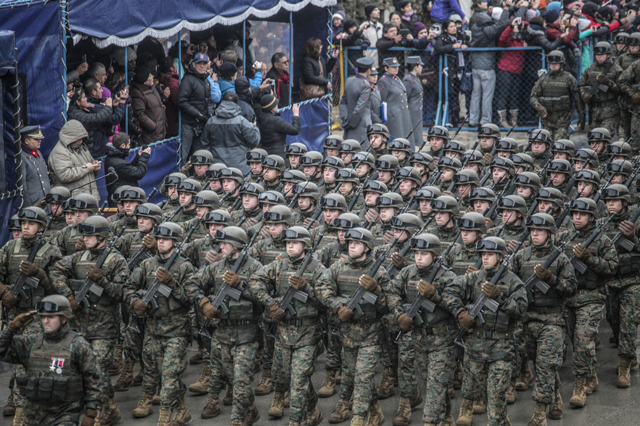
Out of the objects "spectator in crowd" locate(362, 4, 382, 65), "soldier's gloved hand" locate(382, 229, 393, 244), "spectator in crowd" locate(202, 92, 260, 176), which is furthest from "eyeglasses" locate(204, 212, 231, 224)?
"spectator in crowd" locate(362, 4, 382, 65)

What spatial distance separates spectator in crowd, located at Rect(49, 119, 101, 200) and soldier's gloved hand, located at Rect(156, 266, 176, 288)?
15.0ft

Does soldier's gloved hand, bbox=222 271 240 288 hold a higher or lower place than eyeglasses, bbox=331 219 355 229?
lower

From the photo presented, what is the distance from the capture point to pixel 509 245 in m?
11.2

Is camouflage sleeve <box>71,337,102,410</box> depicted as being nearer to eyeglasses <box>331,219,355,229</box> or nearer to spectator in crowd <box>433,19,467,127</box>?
eyeglasses <box>331,219,355,229</box>

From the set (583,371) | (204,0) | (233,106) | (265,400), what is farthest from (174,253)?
(204,0)

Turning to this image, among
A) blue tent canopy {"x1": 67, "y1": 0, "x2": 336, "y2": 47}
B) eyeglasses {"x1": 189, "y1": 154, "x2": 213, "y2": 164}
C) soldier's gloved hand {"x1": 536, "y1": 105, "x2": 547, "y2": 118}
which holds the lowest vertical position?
eyeglasses {"x1": 189, "y1": 154, "x2": 213, "y2": 164}

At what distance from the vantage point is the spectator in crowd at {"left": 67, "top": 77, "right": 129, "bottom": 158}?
15.1 meters

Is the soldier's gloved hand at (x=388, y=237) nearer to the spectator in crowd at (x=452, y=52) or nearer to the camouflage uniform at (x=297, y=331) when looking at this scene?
the camouflage uniform at (x=297, y=331)

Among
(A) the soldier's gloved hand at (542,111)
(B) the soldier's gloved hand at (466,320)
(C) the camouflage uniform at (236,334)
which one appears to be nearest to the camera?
(B) the soldier's gloved hand at (466,320)

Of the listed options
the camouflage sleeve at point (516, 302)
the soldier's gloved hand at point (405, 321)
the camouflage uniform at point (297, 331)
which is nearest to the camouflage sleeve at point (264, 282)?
the camouflage uniform at point (297, 331)

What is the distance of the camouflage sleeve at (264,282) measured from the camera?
32.8 feet

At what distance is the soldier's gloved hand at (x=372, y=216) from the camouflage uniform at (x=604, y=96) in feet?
24.6

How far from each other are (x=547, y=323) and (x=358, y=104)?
8.99m

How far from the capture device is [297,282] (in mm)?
9852
